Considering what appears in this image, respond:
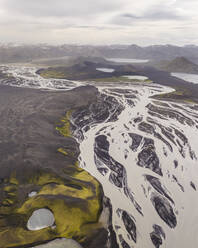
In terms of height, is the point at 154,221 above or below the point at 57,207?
below

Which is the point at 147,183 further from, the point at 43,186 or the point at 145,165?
the point at 43,186

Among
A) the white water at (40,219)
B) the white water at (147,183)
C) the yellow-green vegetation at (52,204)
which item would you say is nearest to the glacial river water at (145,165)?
the white water at (147,183)

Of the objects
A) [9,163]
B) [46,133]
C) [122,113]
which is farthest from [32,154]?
[122,113]

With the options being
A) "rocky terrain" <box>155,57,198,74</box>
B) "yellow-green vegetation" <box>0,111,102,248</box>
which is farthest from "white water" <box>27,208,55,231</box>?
"rocky terrain" <box>155,57,198,74</box>

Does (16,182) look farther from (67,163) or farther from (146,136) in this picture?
(146,136)

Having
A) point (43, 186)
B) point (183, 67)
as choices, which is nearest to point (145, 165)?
point (43, 186)

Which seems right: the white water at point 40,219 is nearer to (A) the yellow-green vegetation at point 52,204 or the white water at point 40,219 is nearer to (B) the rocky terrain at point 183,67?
(A) the yellow-green vegetation at point 52,204

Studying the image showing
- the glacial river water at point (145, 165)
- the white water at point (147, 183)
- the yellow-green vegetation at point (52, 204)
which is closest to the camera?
the yellow-green vegetation at point (52, 204)

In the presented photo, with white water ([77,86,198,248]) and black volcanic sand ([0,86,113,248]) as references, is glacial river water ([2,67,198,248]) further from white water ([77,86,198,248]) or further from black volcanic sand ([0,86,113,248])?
black volcanic sand ([0,86,113,248])
